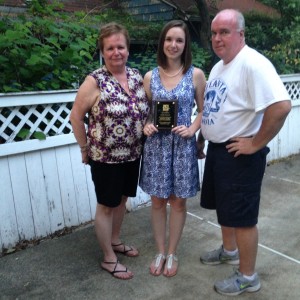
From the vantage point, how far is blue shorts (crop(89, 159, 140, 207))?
2506 mm

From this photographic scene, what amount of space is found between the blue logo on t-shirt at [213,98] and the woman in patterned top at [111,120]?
16.3 inches

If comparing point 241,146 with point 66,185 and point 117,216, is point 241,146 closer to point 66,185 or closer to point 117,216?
point 117,216

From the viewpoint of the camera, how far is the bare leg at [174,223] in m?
2.67

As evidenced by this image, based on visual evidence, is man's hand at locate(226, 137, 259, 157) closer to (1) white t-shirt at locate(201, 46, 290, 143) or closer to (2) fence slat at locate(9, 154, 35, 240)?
(1) white t-shirt at locate(201, 46, 290, 143)

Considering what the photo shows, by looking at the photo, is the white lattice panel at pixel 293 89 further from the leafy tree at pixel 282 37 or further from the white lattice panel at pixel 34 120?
the white lattice panel at pixel 34 120

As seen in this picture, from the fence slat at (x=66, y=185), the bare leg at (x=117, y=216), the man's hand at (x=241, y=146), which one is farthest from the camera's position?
the fence slat at (x=66, y=185)

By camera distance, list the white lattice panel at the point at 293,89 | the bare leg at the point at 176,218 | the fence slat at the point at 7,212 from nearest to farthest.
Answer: the bare leg at the point at 176,218 → the fence slat at the point at 7,212 → the white lattice panel at the point at 293,89

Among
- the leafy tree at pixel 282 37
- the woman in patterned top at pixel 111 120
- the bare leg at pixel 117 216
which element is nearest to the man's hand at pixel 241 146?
the woman in patterned top at pixel 111 120

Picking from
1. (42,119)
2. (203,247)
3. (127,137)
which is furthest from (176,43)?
(203,247)

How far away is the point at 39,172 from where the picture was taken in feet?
10.5

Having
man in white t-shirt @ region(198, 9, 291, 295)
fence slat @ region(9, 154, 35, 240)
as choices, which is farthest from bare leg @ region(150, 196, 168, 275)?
fence slat @ region(9, 154, 35, 240)

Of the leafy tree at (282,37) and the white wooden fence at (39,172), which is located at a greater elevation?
the leafy tree at (282,37)

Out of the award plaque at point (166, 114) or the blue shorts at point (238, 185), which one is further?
the award plaque at point (166, 114)

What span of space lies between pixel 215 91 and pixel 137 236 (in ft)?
5.40
